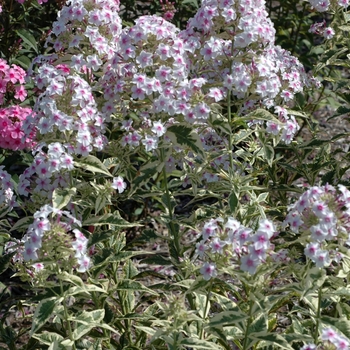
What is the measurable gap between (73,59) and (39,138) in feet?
1.44

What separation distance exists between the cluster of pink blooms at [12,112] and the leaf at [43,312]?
4.16 feet

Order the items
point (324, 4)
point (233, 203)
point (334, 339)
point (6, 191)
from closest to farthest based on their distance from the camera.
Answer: point (334, 339), point (233, 203), point (6, 191), point (324, 4)

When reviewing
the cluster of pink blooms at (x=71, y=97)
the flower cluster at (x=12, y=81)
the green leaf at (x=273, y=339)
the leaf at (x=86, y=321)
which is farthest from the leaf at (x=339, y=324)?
the flower cluster at (x=12, y=81)

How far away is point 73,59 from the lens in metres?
3.70

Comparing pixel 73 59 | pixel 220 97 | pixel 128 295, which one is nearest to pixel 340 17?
pixel 220 97

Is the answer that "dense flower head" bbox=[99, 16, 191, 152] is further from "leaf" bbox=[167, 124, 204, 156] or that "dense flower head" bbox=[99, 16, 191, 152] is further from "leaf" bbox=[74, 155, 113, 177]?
"leaf" bbox=[74, 155, 113, 177]

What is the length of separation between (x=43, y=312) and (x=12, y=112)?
1619 millimetres

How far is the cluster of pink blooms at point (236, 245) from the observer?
2.80 meters

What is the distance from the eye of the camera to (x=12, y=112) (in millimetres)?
4465

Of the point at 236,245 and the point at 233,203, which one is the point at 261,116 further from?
the point at 236,245

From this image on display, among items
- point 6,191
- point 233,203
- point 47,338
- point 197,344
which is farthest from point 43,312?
point 233,203

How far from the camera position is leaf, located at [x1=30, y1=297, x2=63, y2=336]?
3.15m

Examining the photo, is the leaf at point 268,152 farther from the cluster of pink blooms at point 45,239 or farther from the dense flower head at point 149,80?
the cluster of pink blooms at point 45,239

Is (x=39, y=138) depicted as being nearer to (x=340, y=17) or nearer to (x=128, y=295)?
(x=128, y=295)
